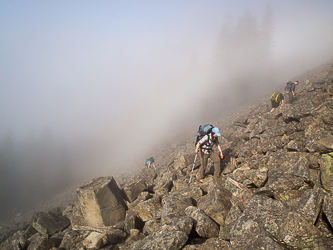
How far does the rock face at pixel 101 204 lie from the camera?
9.09 metres

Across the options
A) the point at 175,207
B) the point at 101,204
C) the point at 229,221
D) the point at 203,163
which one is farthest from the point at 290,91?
the point at 101,204

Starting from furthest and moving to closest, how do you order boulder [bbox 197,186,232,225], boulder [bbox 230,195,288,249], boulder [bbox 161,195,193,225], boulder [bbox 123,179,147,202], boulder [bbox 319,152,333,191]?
boulder [bbox 123,179,147,202]
boulder [bbox 161,195,193,225]
boulder [bbox 197,186,232,225]
boulder [bbox 319,152,333,191]
boulder [bbox 230,195,288,249]

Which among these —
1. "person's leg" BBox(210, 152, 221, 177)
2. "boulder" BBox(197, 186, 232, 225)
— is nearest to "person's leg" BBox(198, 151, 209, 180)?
"person's leg" BBox(210, 152, 221, 177)

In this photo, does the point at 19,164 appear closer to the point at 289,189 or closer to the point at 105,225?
the point at 105,225

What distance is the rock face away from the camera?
29.8ft

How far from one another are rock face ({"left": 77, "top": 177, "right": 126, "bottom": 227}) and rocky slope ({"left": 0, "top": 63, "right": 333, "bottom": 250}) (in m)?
0.06

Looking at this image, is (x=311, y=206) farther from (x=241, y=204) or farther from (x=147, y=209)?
(x=147, y=209)

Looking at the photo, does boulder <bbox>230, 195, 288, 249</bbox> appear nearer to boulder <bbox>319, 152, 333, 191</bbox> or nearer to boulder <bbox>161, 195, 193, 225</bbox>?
boulder <bbox>319, 152, 333, 191</bbox>

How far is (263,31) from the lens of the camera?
66.1m

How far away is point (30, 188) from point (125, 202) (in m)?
74.9

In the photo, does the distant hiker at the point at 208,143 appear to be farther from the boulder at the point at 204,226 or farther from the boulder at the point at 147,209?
the boulder at the point at 204,226

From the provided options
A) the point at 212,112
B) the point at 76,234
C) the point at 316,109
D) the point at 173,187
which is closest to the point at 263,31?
the point at 212,112

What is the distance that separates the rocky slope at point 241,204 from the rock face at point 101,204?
0.18ft

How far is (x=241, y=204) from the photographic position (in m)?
5.81
